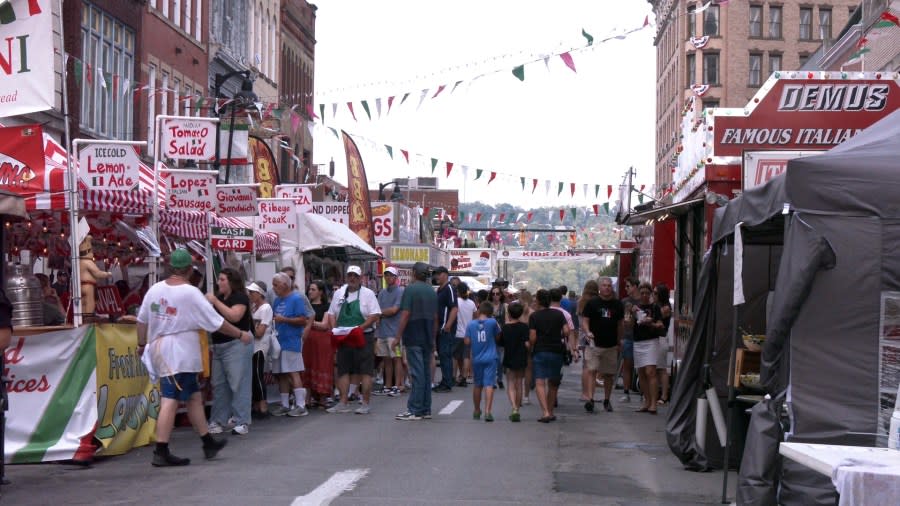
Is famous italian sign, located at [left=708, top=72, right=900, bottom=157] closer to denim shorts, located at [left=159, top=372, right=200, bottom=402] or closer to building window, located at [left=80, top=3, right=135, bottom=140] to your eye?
denim shorts, located at [left=159, top=372, right=200, bottom=402]

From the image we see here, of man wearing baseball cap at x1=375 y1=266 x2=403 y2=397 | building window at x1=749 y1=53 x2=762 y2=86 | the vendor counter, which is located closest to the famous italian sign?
man wearing baseball cap at x1=375 y1=266 x2=403 y2=397

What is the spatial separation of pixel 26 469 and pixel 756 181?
803 cm

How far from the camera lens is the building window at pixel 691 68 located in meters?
88.4

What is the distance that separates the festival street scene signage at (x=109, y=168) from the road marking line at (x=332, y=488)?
15.3 ft

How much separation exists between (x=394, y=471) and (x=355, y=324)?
20.4 feet

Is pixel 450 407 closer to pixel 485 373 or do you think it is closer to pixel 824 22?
pixel 485 373

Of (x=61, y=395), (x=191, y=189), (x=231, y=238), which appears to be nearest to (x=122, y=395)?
(x=61, y=395)

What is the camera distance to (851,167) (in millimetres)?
8531

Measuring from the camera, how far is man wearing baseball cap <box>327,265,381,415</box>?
56.5 feet

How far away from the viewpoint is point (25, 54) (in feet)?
35.9

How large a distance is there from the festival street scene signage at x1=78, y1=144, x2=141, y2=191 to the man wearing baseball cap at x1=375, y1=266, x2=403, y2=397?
20.5ft

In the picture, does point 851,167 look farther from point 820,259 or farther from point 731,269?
point 731,269

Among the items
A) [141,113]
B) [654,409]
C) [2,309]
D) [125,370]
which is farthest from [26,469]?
[141,113]

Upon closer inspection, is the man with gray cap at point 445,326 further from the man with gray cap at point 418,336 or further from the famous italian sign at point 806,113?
the famous italian sign at point 806,113
